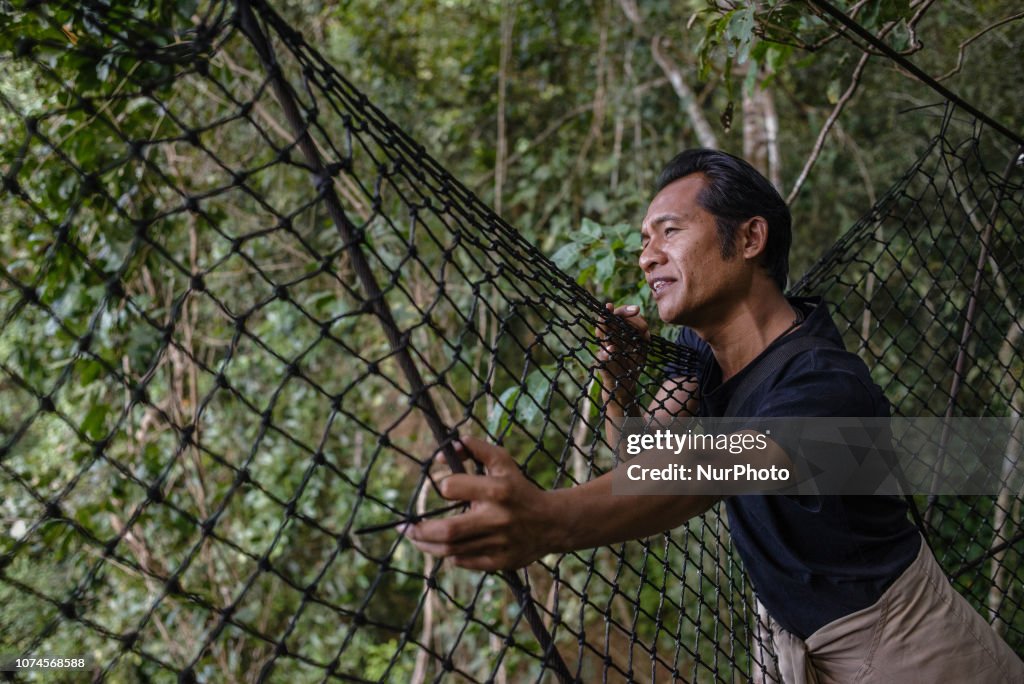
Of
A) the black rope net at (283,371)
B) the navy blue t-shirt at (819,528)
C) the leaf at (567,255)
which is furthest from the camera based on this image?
the leaf at (567,255)

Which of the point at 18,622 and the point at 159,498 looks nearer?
the point at 159,498

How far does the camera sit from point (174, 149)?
7.03 feet

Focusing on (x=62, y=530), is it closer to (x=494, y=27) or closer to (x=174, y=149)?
(x=174, y=149)

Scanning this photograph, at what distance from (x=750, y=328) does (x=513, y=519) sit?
602mm

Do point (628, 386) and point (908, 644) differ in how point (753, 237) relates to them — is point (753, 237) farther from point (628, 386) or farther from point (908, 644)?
point (908, 644)

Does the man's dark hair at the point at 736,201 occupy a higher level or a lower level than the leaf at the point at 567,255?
lower

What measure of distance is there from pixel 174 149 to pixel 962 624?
2.12 meters

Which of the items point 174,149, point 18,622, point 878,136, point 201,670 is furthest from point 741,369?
point 878,136

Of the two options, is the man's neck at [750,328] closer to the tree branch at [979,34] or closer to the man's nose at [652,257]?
the man's nose at [652,257]

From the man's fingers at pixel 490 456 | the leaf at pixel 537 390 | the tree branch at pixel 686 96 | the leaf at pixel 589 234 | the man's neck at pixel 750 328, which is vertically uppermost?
the tree branch at pixel 686 96

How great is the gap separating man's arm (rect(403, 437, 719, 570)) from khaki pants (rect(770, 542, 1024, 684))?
0.42m

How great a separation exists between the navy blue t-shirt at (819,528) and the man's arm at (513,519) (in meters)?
0.25

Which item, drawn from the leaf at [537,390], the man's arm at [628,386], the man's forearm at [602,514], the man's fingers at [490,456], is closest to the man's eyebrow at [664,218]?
the man's arm at [628,386]

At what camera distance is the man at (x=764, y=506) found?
0.58 m
